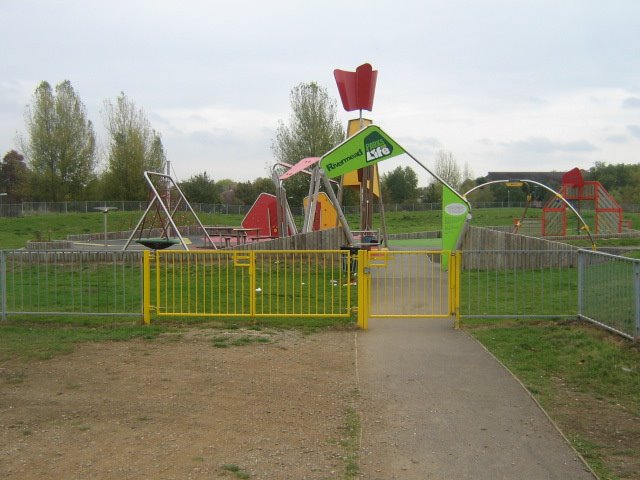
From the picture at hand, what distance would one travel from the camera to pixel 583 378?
7.88 meters

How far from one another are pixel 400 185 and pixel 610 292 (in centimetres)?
7040

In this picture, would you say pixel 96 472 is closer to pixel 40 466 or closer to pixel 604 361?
pixel 40 466

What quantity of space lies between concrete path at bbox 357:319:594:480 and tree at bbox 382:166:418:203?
70734 millimetres

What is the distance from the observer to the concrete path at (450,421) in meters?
5.20

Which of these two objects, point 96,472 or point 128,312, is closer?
point 96,472

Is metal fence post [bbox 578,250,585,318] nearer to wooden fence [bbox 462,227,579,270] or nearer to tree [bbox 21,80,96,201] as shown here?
wooden fence [bbox 462,227,579,270]

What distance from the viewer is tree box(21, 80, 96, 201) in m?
59.1

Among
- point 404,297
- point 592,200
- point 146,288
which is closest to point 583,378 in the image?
point 404,297

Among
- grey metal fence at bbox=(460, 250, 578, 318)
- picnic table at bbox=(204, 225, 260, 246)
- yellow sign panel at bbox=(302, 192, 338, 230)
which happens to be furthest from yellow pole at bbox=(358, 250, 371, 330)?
yellow sign panel at bbox=(302, 192, 338, 230)

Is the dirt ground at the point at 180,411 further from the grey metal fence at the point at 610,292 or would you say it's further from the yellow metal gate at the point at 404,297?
the grey metal fence at the point at 610,292

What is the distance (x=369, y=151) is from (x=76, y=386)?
11.6 m

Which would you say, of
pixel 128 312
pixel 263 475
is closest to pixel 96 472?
pixel 263 475

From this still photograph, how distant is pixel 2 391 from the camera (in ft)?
24.1

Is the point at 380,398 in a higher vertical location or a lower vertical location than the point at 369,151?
lower
